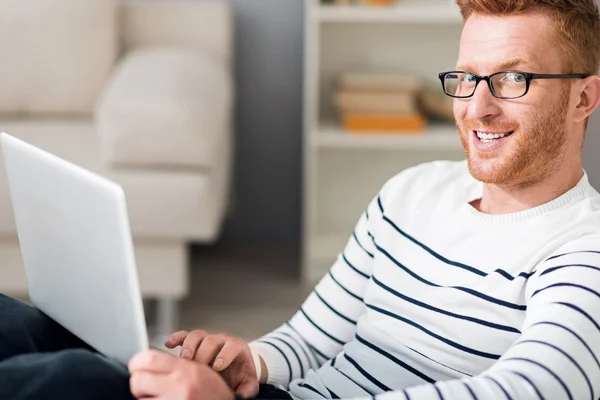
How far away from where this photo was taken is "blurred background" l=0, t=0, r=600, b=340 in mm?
2410

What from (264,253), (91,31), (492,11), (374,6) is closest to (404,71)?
(374,6)

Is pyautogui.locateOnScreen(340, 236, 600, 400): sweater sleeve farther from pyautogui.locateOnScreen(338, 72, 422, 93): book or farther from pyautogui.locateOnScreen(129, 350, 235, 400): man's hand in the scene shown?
pyautogui.locateOnScreen(338, 72, 422, 93): book

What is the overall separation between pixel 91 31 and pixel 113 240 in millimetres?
2107

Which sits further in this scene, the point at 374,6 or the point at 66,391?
the point at 374,6

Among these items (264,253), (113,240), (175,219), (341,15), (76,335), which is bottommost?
(264,253)

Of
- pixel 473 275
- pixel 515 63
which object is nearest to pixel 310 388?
pixel 473 275

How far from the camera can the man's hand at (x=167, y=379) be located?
2.91ft

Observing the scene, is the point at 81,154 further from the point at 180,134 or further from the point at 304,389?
the point at 304,389

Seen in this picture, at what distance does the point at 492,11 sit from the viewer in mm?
1118

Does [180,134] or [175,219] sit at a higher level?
[180,134]

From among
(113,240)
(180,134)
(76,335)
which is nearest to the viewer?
(113,240)

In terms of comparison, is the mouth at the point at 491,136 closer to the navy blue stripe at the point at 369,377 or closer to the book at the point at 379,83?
the navy blue stripe at the point at 369,377

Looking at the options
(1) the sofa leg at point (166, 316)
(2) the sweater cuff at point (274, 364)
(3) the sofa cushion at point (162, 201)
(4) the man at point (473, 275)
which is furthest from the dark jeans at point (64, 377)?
(1) the sofa leg at point (166, 316)

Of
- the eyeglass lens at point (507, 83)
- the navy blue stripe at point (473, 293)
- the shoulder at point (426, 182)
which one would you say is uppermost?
the eyeglass lens at point (507, 83)
